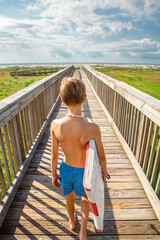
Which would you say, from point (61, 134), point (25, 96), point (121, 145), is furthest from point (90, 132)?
point (121, 145)

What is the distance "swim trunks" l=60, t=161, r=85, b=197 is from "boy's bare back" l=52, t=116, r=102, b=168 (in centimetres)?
8

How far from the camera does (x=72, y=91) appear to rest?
1299 millimetres

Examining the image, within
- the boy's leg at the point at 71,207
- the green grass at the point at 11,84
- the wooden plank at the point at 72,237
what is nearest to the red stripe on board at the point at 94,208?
the boy's leg at the point at 71,207

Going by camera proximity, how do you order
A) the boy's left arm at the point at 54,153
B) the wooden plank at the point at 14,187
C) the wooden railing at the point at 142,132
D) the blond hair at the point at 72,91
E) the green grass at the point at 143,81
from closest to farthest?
the blond hair at the point at 72,91, the boy's left arm at the point at 54,153, the wooden plank at the point at 14,187, the wooden railing at the point at 142,132, the green grass at the point at 143,81

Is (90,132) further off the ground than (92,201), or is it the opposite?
(90,132)

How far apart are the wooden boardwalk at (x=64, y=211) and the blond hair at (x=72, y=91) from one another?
54.1 inches

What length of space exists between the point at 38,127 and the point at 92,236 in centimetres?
241

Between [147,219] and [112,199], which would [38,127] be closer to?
[112,199]

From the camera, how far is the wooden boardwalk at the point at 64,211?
1.78 meters

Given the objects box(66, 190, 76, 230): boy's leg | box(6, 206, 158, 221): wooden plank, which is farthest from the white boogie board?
box(6, 206, 158, 221): wooden plank

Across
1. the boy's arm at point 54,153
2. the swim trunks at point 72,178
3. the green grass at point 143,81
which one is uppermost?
the boy's arm at point 54,153

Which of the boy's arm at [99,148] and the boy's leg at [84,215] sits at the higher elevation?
the boy's arm at [99,148]

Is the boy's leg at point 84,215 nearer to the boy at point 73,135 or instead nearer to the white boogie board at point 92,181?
the boy at point 73,135

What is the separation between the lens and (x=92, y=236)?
5.75 feet
